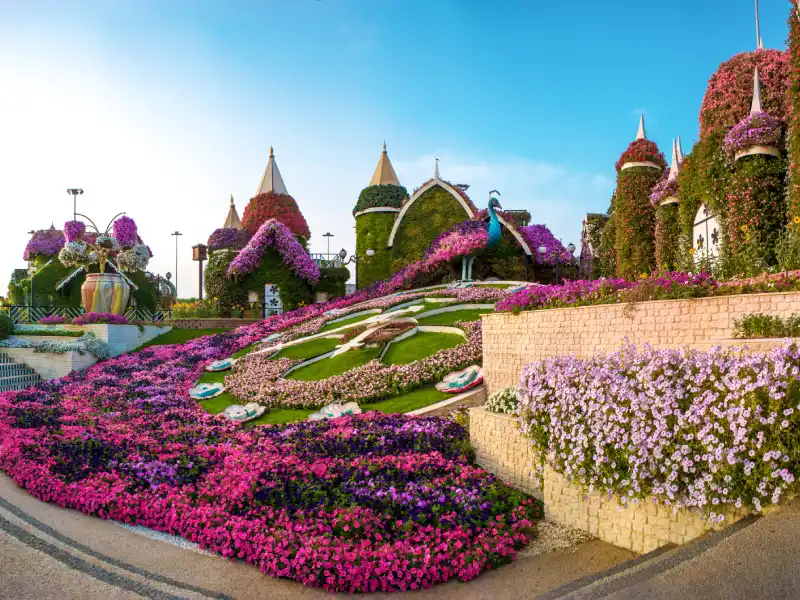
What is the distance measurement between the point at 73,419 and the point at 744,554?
10.5 metres

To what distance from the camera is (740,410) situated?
4367 millimetres

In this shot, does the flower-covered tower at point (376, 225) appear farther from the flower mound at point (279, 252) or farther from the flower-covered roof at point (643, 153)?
the flower-covered roof at point (643, 153)

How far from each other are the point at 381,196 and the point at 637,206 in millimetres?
14017

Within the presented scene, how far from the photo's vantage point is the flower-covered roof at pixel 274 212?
106 feet

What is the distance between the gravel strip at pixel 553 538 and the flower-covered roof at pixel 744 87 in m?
11.5

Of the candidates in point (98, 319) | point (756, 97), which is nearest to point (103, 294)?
point (98, 319)

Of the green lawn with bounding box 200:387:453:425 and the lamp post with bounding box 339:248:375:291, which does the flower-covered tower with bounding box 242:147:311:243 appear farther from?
the green lawn with bounding box 200:387:453:425

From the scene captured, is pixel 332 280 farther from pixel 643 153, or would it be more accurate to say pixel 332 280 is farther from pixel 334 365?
pixel 334 365

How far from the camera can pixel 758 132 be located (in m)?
12.2

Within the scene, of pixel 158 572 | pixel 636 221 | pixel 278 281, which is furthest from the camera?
pixel 278 281

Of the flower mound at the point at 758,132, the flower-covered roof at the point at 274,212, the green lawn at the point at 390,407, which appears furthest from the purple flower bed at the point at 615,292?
the flower-covered roof at the point at 274,212

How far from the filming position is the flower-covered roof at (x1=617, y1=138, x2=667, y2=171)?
63.1 ft

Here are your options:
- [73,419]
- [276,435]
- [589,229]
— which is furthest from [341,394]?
[589,229]

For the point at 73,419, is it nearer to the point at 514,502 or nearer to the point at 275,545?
the point at 275,545
